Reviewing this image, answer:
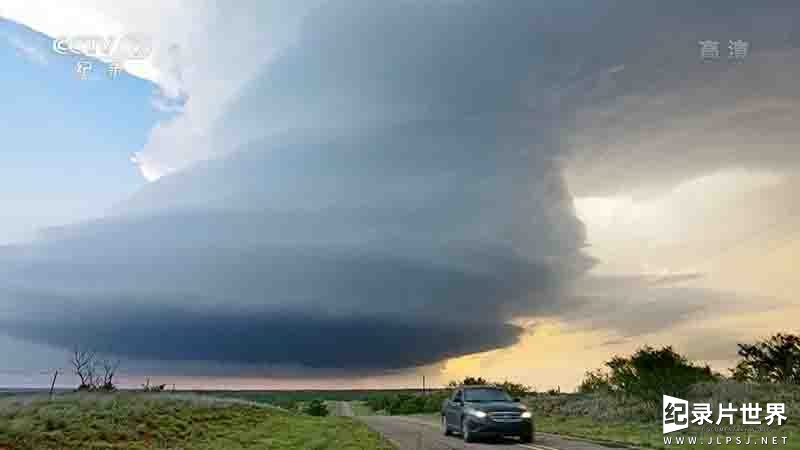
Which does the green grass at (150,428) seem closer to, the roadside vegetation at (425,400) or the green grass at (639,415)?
the green grass at (639,415)

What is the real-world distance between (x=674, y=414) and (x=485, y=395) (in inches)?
556

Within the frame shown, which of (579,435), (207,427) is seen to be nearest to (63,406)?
(207,427)

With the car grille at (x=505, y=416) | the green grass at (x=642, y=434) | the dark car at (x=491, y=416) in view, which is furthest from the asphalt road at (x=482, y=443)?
the green grass at (x=642, y=434)

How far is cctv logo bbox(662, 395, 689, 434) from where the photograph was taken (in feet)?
115

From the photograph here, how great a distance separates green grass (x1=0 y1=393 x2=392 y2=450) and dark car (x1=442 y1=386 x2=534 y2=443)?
292 cm

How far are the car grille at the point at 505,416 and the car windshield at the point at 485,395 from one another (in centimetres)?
114

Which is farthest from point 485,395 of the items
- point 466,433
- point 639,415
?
point 639,415

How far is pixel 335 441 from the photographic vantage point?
30156 mm

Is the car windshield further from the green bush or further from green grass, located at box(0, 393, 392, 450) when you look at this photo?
the green bush

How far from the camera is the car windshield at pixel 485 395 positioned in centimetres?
2880

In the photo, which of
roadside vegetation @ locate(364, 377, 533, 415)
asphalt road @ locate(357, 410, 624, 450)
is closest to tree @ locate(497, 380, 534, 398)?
roadside vegetation @ locate(364, 377, 533, 415)

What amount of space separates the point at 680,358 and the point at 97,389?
35.9 m

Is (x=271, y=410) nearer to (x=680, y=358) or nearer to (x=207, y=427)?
(x=207, y=427)

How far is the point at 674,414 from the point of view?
38.6 m
